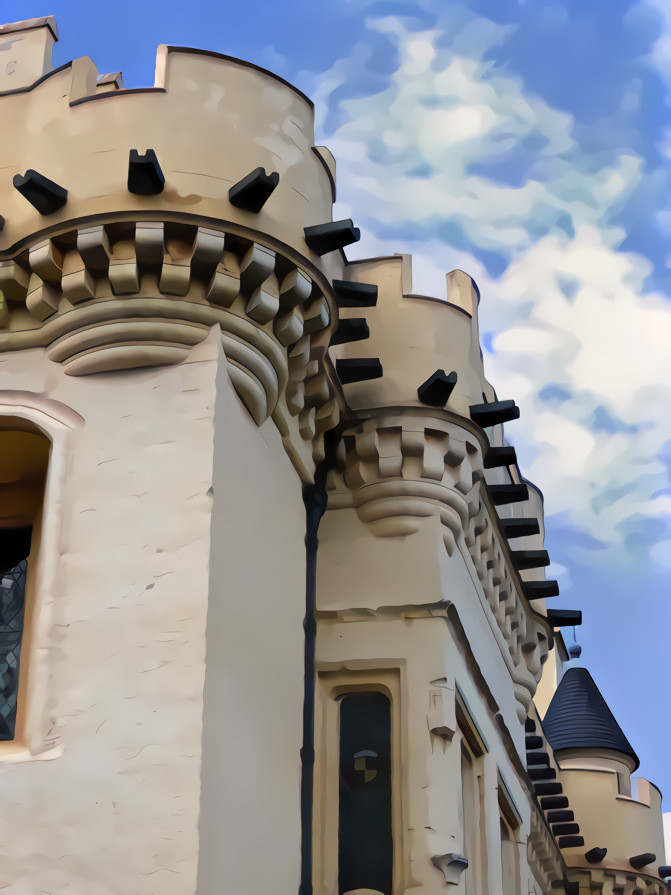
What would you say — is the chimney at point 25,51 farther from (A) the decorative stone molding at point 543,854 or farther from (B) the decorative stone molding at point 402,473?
(A) the decorative stone molding at point 543,854

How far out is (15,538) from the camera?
9391mm

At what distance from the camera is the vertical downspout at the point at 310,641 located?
340 inches

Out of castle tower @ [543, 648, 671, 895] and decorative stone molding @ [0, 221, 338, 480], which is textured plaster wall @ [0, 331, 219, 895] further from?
castle tower @ [543, 648, 671, 895]

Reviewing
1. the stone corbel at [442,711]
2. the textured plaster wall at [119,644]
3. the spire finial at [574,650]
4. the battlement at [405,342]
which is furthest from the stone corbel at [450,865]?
the spire finial at [574,650]

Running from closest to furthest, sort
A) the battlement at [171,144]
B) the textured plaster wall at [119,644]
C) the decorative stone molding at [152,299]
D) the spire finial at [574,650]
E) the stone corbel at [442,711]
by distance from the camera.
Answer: the textured plaster wall at [119,644], the decorative stone molding at [152,299], the battlement at [171,144], the stone corbel at [442,711], the spire finial at [574,650]

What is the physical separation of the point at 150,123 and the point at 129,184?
2.23ft

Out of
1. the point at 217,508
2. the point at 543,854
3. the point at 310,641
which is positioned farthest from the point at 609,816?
the point at 217,508

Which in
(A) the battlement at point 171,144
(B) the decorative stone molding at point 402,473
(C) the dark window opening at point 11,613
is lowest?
(C) the dark window opening at point 11,613

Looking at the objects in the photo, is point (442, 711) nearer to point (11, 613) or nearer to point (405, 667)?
point (405, 667)

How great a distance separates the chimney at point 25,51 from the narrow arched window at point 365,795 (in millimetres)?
4944

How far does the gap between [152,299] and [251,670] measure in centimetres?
227

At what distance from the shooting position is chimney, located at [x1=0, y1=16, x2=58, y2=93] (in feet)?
31.7

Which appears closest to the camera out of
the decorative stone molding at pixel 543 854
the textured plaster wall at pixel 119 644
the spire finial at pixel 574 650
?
the textured plaster wall at pixel 119 644

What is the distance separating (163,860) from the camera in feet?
22.1
